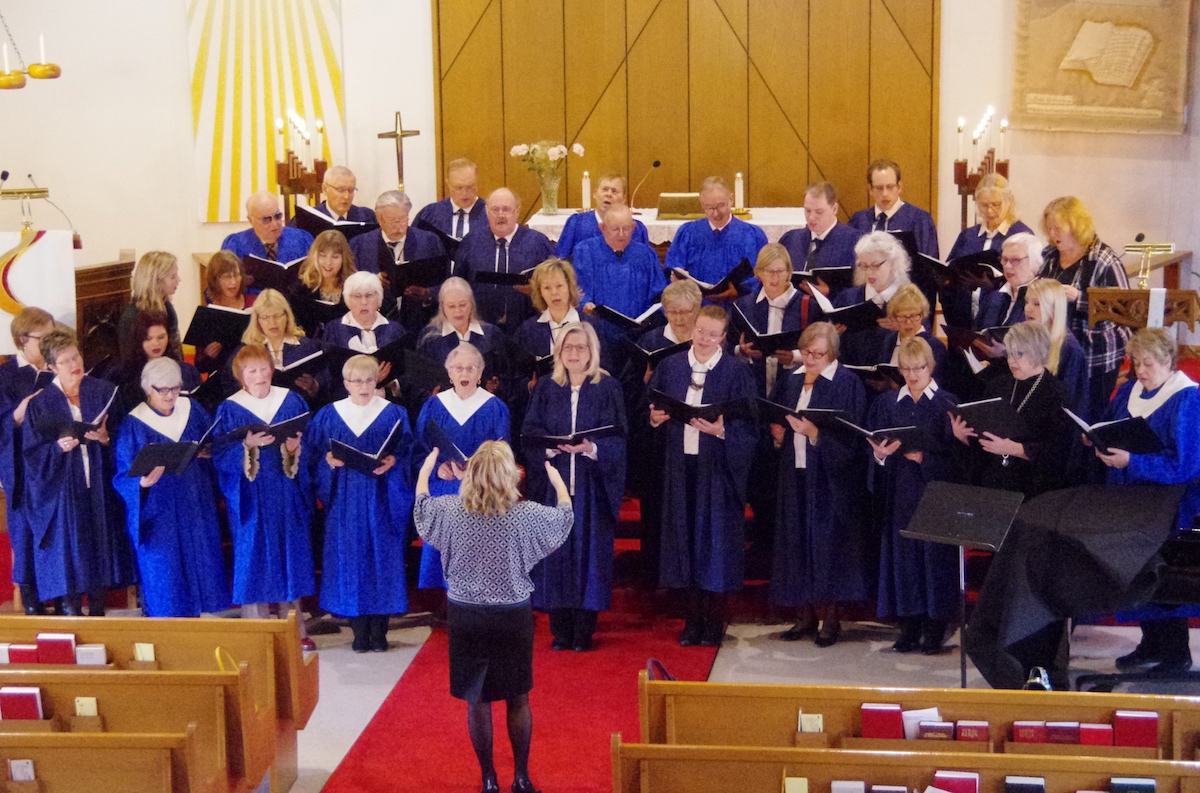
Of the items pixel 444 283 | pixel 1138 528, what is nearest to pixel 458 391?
pixel 444 283

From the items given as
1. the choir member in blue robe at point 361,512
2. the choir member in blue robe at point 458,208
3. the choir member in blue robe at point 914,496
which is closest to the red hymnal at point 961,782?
the choir member in blue robe at point 914,496

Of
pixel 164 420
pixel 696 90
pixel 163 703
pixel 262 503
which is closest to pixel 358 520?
pixel 262 503

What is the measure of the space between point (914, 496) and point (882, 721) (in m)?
2.35

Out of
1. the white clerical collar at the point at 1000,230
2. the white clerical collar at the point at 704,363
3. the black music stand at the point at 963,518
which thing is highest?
the white clerical collar at the point at 1000,230

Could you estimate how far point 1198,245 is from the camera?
34.8 feet

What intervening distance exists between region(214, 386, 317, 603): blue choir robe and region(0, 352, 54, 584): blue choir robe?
986 millimetres

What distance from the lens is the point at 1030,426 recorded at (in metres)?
6.16

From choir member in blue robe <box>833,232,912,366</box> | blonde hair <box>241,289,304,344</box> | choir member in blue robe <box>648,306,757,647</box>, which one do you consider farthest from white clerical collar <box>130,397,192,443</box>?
choir member in blue robe <box>833,232,912,366</box>

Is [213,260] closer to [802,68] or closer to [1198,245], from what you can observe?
[802,68]

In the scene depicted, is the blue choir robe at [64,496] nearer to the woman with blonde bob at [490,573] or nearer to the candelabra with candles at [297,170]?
the woman with blonde bob at [490,573]

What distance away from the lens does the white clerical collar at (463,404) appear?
6613 millimetres

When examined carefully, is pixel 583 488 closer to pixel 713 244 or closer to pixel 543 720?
pixel 543 720

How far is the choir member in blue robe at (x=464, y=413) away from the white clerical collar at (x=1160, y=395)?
2.77m

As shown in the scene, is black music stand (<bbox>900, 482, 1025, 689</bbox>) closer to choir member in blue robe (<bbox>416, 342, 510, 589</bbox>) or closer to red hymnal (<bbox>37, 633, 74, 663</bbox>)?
choir member in blue robe (<bbox>416, 342, 510, 589</bbox>)
